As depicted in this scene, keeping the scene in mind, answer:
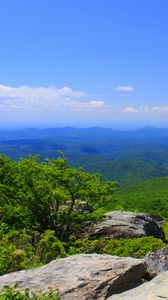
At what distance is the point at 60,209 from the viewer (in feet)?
84.3

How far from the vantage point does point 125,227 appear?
90.5ft

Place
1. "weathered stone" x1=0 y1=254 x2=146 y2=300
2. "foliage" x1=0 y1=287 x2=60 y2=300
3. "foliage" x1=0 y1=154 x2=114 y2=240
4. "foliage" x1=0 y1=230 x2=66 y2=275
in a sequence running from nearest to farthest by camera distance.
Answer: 1. "foliage" x1=0 y1=287 x2=60 y2=300
2. "weathered stone" x1=0 y1=254 x2=146 y2=300
3. "foliage" x1=0 y1=230 x2=66 y2=275
4. "foliage" x1=0 y1=154 x2=114 y2=240

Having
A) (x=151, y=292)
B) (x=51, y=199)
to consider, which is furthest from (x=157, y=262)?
(x=51, y=199)

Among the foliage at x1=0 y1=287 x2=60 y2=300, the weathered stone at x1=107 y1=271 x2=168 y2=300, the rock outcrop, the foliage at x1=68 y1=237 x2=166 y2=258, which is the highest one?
the weathered stone at x1=107 y1=271 x2=168 y2=300

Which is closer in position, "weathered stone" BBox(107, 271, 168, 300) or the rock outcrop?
"weathered stone" BBox(107, 271, 168, 300)

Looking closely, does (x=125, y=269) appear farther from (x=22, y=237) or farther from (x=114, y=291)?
(x=22, y=237)

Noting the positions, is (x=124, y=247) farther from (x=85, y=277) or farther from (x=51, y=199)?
(x=85, y=277)

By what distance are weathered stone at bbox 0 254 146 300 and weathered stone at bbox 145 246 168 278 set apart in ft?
2.61

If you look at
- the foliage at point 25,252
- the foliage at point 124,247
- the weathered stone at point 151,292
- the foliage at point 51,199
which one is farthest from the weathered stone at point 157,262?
the foliage at point 51,199

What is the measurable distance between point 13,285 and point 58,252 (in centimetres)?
801

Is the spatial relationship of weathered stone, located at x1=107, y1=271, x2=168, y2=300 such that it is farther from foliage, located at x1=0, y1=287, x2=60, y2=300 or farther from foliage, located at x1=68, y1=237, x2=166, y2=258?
foliage, located at x1=68, y1=237, x2=166, y2=258

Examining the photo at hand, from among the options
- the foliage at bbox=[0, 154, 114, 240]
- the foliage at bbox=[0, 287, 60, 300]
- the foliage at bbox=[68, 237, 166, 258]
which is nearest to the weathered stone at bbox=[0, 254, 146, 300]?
the foliage at bbox=[0, 287, 60, 300]

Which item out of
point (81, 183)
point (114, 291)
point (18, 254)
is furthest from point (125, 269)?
point (81, 183)

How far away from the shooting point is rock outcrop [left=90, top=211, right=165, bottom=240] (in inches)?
1057
